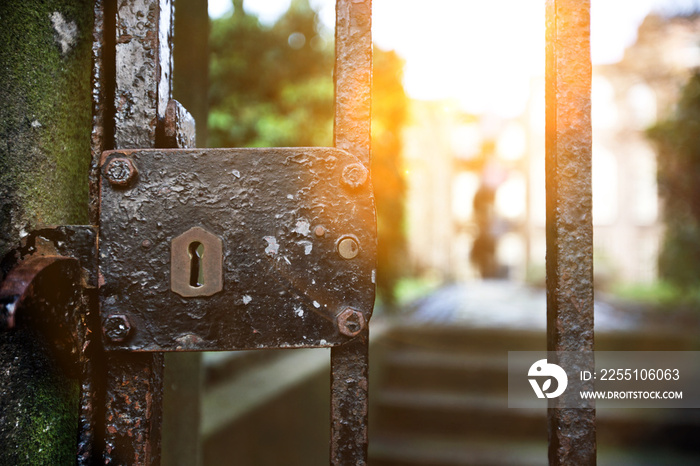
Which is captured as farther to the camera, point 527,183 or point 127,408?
point 527,183

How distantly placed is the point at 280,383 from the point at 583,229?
246 cm

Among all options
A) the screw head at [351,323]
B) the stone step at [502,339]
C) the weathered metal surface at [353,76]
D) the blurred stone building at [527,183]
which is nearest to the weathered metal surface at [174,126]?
the weathered metal surface at [353,76]

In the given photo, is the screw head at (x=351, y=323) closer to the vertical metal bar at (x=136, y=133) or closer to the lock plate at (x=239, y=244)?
the lock plate at (x=239, y=244)

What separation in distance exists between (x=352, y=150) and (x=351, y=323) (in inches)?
10.2

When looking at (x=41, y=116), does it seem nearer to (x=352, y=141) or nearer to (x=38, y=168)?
(x=38, y=168)

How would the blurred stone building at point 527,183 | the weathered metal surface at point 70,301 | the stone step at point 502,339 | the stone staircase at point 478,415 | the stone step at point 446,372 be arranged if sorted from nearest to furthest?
1. the weathered metal surface at point 70,301
2. the stone staircase at point 478,415
3. the stone step at point 446,372
4. the stone step at point 502,339
5. the blurred stone building at point 527,183

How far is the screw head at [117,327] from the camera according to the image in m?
0.64

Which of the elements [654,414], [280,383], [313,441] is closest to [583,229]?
[280,383]

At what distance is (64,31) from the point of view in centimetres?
70

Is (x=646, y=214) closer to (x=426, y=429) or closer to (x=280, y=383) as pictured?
(x=426, y=429)

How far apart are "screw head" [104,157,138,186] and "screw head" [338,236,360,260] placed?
0.31m

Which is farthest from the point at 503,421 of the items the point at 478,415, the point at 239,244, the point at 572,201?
the point at 239,244

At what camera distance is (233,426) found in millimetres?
2117

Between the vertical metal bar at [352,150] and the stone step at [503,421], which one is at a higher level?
the vertical metal bar at [352,150]
